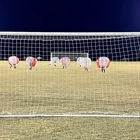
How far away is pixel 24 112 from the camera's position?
5414 millimetres

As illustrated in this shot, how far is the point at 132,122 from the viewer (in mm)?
4734

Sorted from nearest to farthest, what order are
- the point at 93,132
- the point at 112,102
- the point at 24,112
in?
the point at 93,132 < the point at 24,112 < the point at 112,102

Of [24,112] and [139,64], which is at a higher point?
[139,64]
